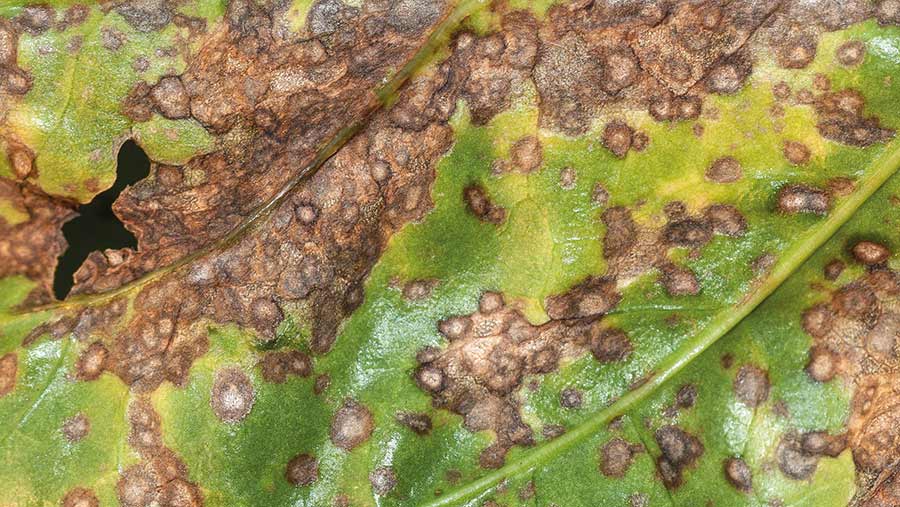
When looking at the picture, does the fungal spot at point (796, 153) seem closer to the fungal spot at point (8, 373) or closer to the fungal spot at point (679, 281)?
the fungal spot at point (679, 281)

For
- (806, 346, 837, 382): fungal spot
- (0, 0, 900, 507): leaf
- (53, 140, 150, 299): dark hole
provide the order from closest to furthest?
(806, 346, 837, 382): fungal spot → (0, 0, 900, 507): leaf → (53, 140, 150, 299): dark hole

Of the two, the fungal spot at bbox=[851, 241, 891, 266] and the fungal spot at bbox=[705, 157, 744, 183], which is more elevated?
the fungal spot at bbox=[705, 157, 744, 183]

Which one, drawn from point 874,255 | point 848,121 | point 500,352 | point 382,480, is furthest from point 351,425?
point 848,121

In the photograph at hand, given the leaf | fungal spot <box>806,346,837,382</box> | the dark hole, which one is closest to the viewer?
fungal spot <box>806,346,837,382</box>

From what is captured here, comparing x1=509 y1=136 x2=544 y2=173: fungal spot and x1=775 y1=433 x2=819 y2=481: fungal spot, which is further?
x1=509 y1=136 x2=544 y2=173: fungal spot

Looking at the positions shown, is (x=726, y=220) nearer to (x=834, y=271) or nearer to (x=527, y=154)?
(x=834, y=271)

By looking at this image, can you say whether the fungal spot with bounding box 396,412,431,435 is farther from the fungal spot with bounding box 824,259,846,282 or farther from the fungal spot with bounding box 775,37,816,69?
the fungal spot with bounding box 775,37,816,69

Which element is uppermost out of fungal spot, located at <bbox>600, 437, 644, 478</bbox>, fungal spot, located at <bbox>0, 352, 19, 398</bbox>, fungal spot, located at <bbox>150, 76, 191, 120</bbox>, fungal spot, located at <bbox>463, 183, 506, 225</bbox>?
fungal spot, located at <bbox>150, 76, 191, 120</bbox>

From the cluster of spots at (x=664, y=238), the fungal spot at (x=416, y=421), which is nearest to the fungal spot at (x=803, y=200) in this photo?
the cluster of spots at (x=664, y=238)

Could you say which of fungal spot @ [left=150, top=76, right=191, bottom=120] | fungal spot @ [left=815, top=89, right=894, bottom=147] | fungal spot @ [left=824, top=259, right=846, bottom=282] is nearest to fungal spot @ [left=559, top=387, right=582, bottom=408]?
fungal spot @ [left=824, top=259, right=846, bottom=282]
